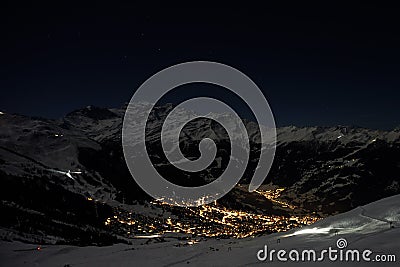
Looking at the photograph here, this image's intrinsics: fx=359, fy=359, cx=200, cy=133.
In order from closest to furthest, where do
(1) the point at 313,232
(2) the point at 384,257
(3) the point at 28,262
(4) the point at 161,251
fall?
(2) the point at 384,257 < (1) the point at 313,232 < (4) the point at 161,251 < (3) the point at 28,262

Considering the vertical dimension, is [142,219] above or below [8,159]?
below

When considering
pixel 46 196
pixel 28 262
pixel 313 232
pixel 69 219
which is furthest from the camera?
pixel 46 196

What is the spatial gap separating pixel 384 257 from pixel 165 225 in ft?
631

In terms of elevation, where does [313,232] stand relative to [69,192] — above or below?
above

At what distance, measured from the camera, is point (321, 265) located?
1047 cm

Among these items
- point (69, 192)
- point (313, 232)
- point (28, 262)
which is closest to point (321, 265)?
point (313, 232)

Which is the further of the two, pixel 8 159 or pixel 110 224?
pixel 8 159

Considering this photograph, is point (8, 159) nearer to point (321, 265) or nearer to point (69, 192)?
point (69, 192)

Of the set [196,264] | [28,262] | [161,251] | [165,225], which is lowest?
[165,225]

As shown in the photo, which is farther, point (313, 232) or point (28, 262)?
point (28, 262)

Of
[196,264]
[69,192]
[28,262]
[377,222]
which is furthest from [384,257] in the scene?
[69,192]

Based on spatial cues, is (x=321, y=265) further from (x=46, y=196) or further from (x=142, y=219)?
(x=142, y=219)

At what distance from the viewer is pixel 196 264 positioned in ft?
48.4

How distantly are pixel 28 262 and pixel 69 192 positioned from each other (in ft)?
522
